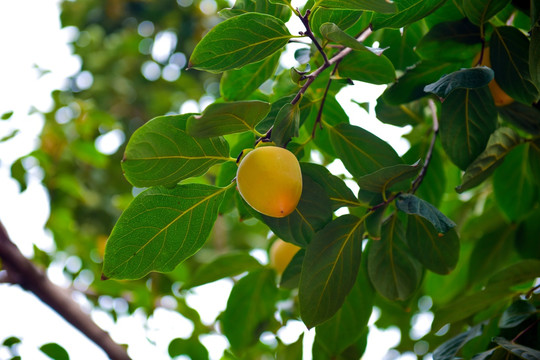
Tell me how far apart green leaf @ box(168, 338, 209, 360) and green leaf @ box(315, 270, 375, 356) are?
1.07 feet

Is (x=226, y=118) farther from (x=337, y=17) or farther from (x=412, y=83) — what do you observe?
(x=412, y=83)

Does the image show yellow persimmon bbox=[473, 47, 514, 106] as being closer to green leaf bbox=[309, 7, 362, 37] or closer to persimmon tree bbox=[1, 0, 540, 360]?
persimmon tree bbox=[1, 0, 540, 360]

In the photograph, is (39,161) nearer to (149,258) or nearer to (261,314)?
(261,314)

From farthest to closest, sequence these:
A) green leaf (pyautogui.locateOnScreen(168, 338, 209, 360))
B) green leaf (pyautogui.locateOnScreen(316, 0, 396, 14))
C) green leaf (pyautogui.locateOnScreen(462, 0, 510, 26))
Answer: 1. green leaf (pyautogui.locateOnScreen(168, 338, 209, 360))
2. green leaf (pyautogui.locateOnScreen(462, 0, 510, 26))
3. green leaf (pyautogui.locateOnScreen(316, 0, 396, 14))

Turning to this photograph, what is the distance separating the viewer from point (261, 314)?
3.12 feet

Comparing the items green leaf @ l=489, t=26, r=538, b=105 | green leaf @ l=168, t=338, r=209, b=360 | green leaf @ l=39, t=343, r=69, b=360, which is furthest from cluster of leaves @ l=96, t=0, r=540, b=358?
green leaf @ l=39, t=343, r=69, b=360

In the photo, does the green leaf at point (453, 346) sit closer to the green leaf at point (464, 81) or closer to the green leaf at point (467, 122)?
the green leaf at point (467, 122)

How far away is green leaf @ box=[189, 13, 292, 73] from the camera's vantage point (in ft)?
1.83

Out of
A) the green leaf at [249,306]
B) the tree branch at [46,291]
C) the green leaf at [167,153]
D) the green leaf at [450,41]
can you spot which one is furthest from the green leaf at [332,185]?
the tree branch at [46,291]

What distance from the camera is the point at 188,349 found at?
1.08 metres

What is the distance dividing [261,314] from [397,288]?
29 centimetres

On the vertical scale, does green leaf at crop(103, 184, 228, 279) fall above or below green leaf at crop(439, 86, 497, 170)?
below

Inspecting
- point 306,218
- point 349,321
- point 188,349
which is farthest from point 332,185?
point 188,349

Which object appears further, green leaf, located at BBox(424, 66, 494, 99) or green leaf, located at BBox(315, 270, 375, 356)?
green leaf, located at BBox(315, 270, 375, 356)
